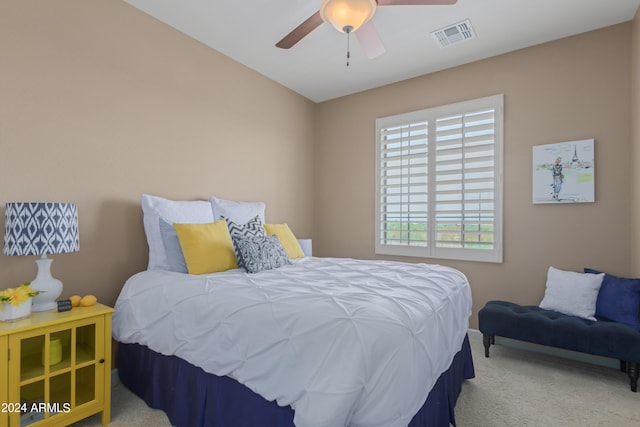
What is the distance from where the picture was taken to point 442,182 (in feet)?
11.4

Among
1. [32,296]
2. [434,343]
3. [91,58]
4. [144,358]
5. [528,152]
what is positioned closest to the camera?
[434,343]

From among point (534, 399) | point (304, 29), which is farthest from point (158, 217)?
point (534, 399)

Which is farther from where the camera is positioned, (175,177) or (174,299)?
(175,177)

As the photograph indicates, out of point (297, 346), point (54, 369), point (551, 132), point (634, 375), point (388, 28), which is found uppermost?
point (388, 28)

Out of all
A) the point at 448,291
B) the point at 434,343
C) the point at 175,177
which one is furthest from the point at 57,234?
the point at 448,291

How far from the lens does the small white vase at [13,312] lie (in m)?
1.59

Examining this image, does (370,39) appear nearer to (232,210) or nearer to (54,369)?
(232,210)

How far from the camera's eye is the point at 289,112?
4.06 m

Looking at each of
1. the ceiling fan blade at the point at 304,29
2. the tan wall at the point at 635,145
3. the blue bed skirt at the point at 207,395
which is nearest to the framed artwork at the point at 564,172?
the tan wall at the point at 635,145

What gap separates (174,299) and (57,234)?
2.29 ft

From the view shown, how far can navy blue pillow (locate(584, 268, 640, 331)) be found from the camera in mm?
2396

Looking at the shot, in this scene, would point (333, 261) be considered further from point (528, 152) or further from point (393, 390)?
point (528, 152)

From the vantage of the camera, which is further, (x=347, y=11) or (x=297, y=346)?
(x=347, y=11)

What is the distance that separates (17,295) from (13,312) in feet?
0.27
